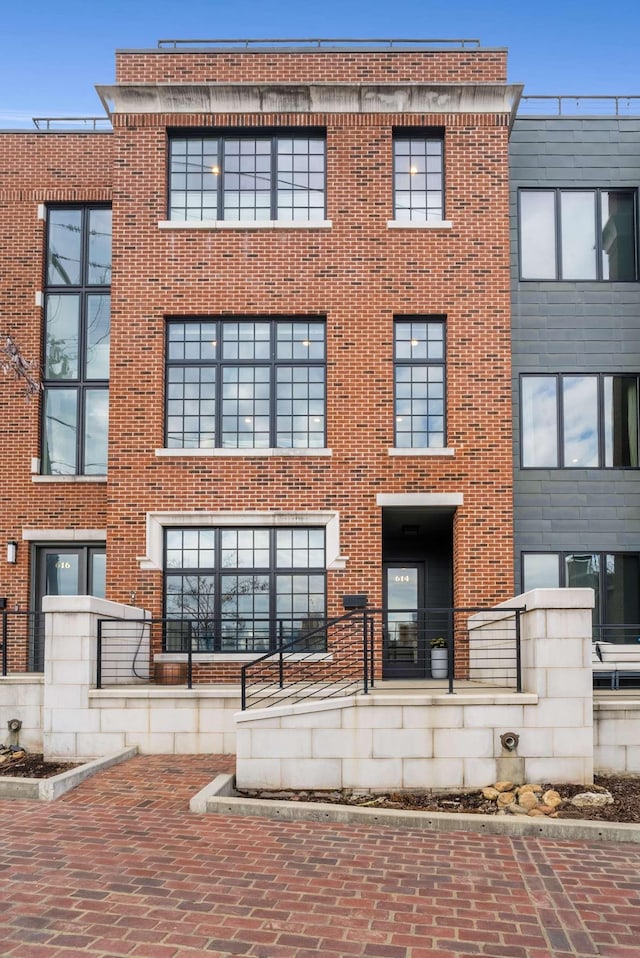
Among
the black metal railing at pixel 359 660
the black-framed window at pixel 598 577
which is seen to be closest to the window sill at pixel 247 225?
the black metal railing at pixel 359 660

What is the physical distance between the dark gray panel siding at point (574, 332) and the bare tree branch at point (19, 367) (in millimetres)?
7914

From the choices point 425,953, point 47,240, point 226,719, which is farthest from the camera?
point 47,240

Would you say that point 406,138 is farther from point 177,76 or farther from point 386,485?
point 386,485

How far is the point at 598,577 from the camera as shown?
13633 mm

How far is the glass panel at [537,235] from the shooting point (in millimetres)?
14227

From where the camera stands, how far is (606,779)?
9.48m

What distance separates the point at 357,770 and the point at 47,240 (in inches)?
436

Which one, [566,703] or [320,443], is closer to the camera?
[566,703]

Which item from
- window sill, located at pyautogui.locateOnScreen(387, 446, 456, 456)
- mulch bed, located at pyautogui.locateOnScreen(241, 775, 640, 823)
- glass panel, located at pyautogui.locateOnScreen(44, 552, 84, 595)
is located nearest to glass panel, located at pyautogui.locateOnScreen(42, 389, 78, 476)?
Result: glass panel, located at pyautogui.locateOnScreen(44, 552, 84, 595)

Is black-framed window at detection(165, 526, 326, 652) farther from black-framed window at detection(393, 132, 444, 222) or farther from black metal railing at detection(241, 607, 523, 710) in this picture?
black-framed window at detection(393, 132, 444, 222)

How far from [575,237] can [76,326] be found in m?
9.18

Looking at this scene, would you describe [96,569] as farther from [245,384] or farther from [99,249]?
[99,249]

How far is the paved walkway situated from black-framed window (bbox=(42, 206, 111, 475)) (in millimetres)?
7796

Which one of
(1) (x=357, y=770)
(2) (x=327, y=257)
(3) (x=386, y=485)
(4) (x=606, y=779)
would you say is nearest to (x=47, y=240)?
(2) (x=327, y=257)
